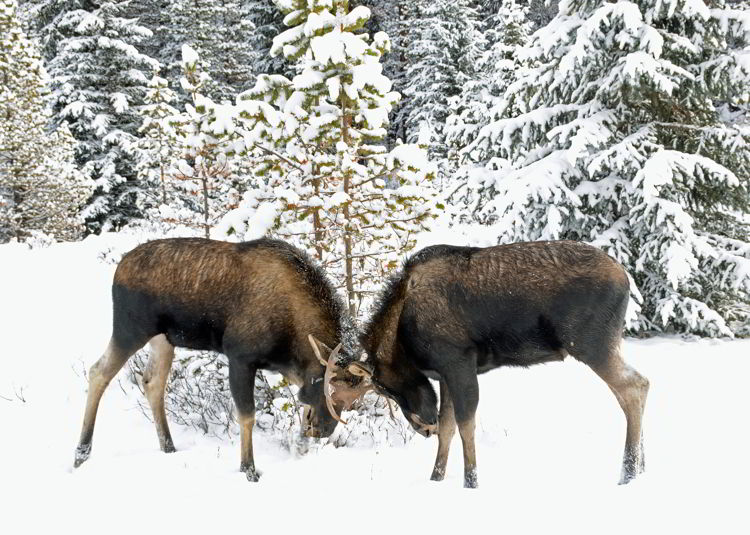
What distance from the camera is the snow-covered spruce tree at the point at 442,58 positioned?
90.7 ft

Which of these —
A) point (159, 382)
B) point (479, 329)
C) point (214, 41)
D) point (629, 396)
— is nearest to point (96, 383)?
point (159, 382)

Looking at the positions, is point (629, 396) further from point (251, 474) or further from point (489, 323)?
point (251, 474)

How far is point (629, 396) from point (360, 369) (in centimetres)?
198

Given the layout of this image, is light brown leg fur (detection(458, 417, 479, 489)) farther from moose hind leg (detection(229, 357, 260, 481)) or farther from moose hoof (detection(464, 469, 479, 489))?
moose hind leg (detection(229, 357, 260, 481))

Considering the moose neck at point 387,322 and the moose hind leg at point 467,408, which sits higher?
the moose neck at point 387,322

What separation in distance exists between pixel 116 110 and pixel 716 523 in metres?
22.5

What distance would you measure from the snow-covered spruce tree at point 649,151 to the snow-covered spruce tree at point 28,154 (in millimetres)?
14908

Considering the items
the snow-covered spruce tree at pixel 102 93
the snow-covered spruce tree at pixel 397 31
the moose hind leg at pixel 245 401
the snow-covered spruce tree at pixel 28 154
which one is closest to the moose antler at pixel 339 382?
the moose hind leg at pixel 245 401

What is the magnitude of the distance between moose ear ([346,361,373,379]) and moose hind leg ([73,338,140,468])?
72.6 inches

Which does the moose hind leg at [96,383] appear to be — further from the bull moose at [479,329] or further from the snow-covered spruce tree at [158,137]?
the snow-covered spruce tree at [158,137]

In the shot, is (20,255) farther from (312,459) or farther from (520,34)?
(520,34)

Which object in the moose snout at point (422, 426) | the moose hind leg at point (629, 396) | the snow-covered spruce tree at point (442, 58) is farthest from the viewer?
the snow-covered spruce tree at point (442, 58)

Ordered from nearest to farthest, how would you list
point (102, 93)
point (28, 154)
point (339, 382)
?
point (339, 382) < point (28, 154) < point (102, 93)

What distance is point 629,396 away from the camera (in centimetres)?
420
